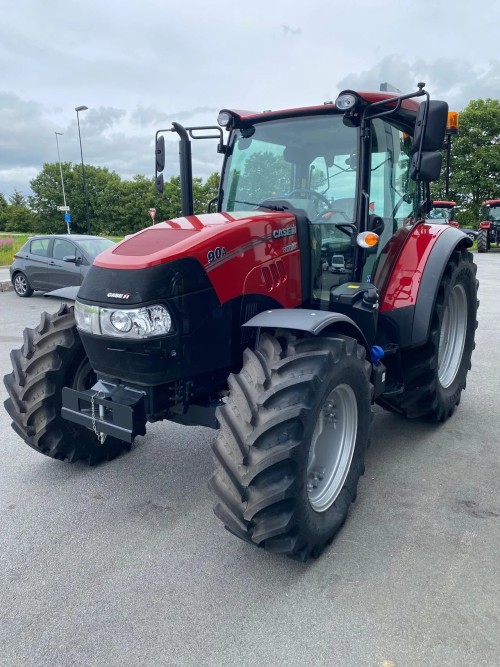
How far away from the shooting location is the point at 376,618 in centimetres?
225

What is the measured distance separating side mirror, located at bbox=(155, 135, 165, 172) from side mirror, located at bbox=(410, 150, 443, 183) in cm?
167

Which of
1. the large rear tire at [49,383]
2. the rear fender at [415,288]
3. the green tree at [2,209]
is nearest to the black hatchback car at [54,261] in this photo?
the large rear tire at [49,383]

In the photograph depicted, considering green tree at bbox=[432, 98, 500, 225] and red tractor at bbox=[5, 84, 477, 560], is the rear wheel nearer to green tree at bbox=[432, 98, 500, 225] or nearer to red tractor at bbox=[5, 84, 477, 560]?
green tree at bbox=[432, 98, 500, 225]

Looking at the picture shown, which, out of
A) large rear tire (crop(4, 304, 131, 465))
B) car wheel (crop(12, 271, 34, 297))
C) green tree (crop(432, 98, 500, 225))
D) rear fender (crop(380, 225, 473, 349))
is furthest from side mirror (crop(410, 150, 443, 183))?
green tree (crop(432, 98, 500, 225))

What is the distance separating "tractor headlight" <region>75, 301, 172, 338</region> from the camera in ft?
8.36

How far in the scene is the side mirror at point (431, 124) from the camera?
9.87 feet

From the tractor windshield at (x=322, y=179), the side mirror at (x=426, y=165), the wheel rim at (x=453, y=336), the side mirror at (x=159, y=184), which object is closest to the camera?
the side mirror at (x=426, y=165)

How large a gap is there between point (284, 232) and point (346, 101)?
0.84m

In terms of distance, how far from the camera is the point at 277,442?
7.72ft

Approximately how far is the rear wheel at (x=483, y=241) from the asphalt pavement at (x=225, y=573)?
21.6m

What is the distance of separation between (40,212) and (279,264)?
6375 cm

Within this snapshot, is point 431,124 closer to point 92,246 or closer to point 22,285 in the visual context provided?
point 92,246

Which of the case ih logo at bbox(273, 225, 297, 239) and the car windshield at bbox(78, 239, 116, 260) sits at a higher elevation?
the case ih logo at bbox(273, 225, 297, 239)

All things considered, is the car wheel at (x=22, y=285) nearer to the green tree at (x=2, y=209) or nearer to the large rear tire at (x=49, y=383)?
the large rear tire at (x=49, y=383)
